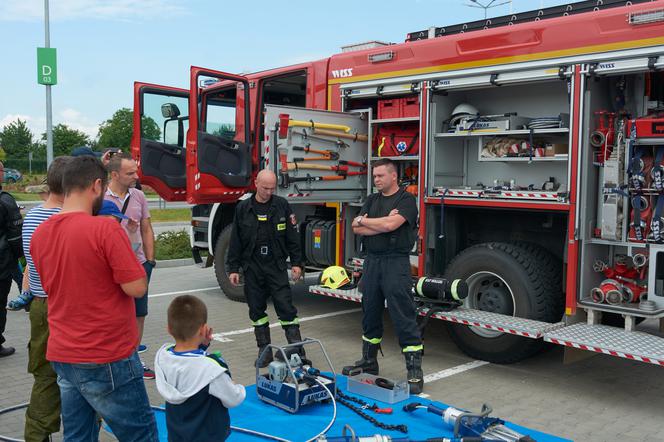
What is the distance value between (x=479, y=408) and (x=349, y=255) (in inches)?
114

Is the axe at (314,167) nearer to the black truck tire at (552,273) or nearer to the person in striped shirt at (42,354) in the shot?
the black truck tire at (552,273)

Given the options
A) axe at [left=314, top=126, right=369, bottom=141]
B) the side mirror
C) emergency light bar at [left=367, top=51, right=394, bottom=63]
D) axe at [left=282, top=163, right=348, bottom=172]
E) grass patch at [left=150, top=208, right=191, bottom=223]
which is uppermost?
emergency light bar at [left=367, top=51, right=394, bottom=63]

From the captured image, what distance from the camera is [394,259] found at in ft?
17.7

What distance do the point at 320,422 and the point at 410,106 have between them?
11.7 feet

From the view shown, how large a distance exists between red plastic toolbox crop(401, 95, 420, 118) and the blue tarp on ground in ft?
10.1

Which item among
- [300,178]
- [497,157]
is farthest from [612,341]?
[300,178]

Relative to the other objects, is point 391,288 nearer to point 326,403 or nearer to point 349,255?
point 326,403

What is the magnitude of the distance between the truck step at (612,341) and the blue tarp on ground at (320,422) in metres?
0.80

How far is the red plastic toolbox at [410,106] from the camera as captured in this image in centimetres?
677

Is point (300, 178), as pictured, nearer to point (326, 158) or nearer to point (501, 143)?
point (326, 158)

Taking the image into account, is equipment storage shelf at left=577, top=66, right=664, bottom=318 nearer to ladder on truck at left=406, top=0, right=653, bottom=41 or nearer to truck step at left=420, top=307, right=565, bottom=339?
truck step at left=420, top=307, right=565, bottom=339

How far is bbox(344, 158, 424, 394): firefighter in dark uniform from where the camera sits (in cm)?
535

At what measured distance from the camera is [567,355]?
210 inches

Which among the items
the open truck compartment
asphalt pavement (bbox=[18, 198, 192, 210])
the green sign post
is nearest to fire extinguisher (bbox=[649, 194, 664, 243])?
the open truck compartment
